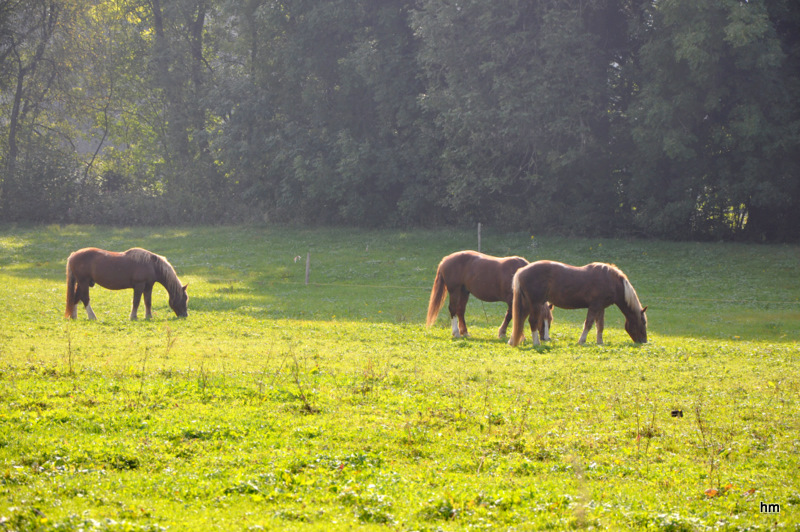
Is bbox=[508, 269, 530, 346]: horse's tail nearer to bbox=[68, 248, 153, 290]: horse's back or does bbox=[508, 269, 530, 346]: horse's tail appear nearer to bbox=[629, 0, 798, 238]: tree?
bbox=[68, 248, 153, 290]: horse's back

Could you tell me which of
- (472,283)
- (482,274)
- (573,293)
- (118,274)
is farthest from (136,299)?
(573,293)

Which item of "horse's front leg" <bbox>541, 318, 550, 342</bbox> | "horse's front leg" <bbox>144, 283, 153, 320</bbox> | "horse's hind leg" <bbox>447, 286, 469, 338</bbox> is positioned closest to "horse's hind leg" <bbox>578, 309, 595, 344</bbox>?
"horse's front leg" <bbox>541, 318, 550, 342</bbox>

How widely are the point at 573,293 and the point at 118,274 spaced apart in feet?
40.1

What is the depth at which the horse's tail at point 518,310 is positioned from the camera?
1688 centimetres

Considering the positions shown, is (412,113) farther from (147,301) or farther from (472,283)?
(472,283)

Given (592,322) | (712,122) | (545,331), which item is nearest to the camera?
(592,322)

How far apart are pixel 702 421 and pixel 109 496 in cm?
744

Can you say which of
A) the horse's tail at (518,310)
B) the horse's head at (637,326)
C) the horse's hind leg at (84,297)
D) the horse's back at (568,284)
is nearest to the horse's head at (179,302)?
the horse's hind leg at (84,297)

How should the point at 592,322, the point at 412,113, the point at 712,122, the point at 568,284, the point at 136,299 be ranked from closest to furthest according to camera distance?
1. the point at 568,284
2. the point at 592,322
3. the point at 136,299
4. the point at 712,122
5. the point at 412,113

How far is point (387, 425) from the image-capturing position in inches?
383

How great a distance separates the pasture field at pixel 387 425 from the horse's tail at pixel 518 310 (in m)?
0.30

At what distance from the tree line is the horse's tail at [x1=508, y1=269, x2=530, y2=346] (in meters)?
19.4

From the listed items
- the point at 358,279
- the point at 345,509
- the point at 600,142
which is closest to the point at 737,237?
the point at 600,142

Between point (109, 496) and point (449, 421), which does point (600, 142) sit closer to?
point (449, 421)
